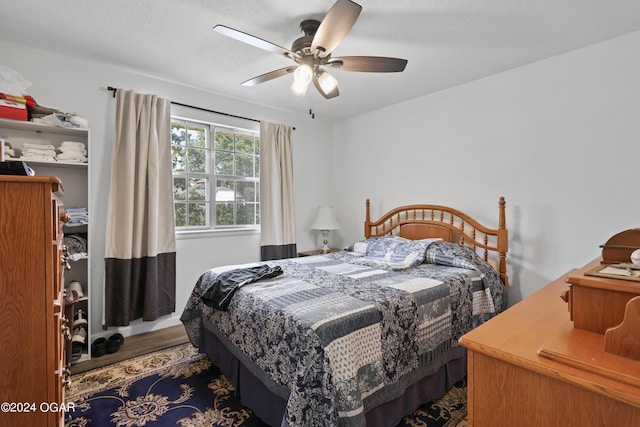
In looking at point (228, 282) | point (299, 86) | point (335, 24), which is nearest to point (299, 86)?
point (299, 86)

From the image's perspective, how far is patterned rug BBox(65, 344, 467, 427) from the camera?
5.74 feet

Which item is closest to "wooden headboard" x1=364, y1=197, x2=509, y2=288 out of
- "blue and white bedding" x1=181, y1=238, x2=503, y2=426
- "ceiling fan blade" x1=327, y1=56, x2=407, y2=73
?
"blue and white bedding" x1=181, y1=238, x2=503, y2=426

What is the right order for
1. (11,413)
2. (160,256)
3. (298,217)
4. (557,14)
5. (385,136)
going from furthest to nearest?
(298,217) → (385,136) → (160,256) → (557,14) → (11,413)

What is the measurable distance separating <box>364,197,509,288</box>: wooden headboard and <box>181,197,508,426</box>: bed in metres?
0.02

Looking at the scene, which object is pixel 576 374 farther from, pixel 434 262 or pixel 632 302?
pixel 434 262

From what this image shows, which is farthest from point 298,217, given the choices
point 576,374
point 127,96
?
point 576,374

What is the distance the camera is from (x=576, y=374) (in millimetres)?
694

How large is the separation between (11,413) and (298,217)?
127 inches

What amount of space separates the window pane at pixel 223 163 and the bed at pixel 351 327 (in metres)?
1.47

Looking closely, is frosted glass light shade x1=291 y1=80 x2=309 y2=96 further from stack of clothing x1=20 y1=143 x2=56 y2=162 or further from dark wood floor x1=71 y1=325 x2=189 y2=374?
dark wood floor x1=71 y1=325 x2=189 y2=374

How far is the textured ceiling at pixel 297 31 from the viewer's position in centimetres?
190

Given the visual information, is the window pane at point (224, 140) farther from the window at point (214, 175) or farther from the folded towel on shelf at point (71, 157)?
the folded towel on shelf at point (71, 157)

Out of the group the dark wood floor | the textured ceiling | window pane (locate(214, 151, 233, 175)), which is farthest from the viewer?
window pane (locate(214, 151, 233, 175))

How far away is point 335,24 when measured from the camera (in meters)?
1.63
